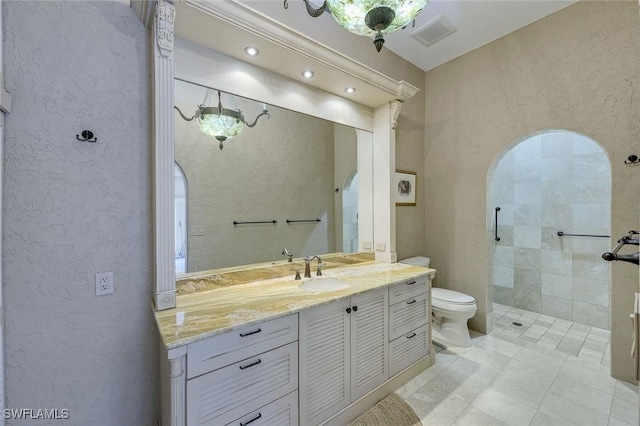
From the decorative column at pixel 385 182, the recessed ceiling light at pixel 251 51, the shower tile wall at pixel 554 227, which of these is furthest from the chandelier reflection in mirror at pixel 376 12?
the shower tile wall at pixel 554 227

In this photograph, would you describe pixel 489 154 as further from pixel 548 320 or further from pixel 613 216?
pixel 548 320

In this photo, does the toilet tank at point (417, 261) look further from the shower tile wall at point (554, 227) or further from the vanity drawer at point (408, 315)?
the shower tile wall at point (554, 227)

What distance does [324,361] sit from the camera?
158 cm

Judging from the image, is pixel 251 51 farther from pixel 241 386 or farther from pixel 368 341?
pixel 368 341

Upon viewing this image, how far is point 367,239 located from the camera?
2.76m

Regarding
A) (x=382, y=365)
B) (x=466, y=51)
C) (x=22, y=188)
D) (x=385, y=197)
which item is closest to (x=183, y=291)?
(x=22, y=188)

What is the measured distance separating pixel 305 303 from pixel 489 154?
260cm

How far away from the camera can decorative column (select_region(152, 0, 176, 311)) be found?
1.38 metres

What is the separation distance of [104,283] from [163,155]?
2.48ft

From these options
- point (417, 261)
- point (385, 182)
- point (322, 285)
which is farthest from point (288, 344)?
point (417, 261)

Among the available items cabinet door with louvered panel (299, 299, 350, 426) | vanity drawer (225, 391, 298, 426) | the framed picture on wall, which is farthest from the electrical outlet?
the framed picture on wall

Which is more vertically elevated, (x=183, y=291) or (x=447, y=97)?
(x=447, y=97)

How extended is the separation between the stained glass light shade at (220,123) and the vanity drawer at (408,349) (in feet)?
6.59

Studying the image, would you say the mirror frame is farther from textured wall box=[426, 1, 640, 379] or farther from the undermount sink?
textured wall box=[426, 1, 640, 379]
